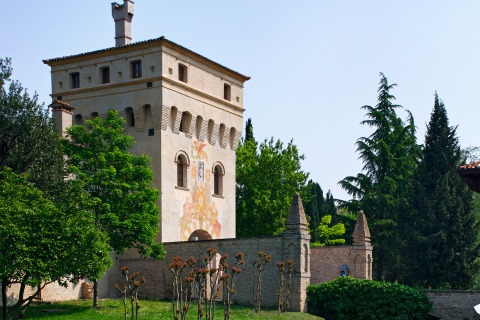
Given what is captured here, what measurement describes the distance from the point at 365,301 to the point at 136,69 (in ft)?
59.3

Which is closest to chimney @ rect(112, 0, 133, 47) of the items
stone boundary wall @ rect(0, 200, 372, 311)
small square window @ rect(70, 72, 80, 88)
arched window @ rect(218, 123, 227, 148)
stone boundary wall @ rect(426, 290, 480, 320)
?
small square window @ rect(70, 72, 80, 88)

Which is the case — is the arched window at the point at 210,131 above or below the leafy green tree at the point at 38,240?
above

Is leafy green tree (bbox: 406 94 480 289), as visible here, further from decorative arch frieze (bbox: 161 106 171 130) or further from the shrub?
decorative arch frieze (bbox: 161 106 171 130)

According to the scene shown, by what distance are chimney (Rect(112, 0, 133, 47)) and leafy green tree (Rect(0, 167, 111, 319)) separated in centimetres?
1738

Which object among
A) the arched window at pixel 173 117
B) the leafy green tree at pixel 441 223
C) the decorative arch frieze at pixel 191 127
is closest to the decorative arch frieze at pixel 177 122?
the arched window at pixel 173 117

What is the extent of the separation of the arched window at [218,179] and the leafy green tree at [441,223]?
37.4ft

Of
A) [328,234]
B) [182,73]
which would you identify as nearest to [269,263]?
[182,73]

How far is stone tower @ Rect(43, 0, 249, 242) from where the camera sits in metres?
45.2

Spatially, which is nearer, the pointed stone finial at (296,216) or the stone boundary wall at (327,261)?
the pointed stone finial at (296,216)

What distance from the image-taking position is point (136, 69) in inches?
1825

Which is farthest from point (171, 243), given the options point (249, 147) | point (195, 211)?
point (249, 147)

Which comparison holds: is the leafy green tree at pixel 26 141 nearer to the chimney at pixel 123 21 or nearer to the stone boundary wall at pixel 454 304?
the chimney at pixel 123 21

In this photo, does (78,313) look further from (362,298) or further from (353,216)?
(353,216)

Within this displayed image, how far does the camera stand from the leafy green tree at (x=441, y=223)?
1817 inches
